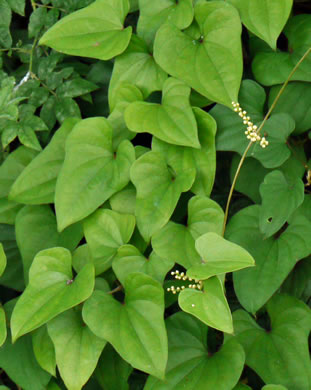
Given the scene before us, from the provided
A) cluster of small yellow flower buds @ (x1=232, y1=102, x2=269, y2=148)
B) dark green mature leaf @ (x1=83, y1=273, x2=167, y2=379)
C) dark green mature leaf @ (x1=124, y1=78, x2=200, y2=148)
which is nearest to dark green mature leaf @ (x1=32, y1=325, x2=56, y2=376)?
dark green mature leaf @ (x1=83, y1=273, x2=167, y2=379)

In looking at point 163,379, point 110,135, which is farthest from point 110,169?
point 163,379

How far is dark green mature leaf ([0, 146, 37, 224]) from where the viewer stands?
4.94 ft

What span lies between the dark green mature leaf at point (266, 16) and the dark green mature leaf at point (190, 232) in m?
0.40

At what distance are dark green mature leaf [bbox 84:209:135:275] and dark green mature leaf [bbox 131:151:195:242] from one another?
0.05 meters

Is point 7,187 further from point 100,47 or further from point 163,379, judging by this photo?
point 163,379

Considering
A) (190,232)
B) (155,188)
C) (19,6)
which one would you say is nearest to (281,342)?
(190,232)

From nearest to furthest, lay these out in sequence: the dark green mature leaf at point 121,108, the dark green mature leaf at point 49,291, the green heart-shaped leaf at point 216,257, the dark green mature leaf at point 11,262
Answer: the green heart-shaped leaf at point 216,257 < the dark green mature leaf at point 49,291 < the dark green mature leaf at point 121,108 < the dark green mature leaf at point 11,262

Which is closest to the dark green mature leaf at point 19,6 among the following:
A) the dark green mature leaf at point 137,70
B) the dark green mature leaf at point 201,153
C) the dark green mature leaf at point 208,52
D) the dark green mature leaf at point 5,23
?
the dark green mature leaf at point 5,23

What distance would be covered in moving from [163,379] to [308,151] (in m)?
0.75

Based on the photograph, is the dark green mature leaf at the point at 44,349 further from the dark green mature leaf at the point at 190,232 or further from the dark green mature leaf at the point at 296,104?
the dark green mature leaf at the point at 296,104

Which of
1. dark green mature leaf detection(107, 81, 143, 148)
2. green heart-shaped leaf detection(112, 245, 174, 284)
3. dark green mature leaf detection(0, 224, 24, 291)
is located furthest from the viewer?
dark green mature leaf detection(0, 224, 24, 291)

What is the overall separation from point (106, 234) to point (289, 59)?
2.05ft

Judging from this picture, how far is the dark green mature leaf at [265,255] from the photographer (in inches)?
48.9

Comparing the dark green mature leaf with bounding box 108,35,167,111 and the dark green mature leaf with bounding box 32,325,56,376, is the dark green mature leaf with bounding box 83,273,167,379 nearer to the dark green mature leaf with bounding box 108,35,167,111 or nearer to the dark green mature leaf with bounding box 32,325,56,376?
the dark green mature leaf with bounding box 32,325,56,376
